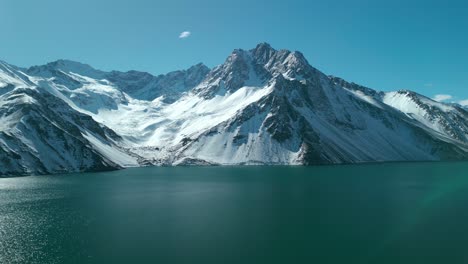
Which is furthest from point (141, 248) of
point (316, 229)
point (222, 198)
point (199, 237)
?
point (222, 198)

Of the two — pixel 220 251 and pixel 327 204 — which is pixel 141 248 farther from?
pixel 327 204

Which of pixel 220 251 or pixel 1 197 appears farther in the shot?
pixel 1 197

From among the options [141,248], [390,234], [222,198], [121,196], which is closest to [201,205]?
[222,198]

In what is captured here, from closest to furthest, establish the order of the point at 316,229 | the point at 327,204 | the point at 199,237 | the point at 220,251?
the point at 220,251 → the point at 199,237 → the point at 316,229 → the point at 327,204

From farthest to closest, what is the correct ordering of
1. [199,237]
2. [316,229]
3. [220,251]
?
1. [316,229]
2. [199,237]
3. [220,251]

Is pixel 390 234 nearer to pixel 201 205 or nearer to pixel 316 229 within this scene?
pixel 316 229

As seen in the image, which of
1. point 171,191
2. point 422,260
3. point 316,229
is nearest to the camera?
point 422,260
